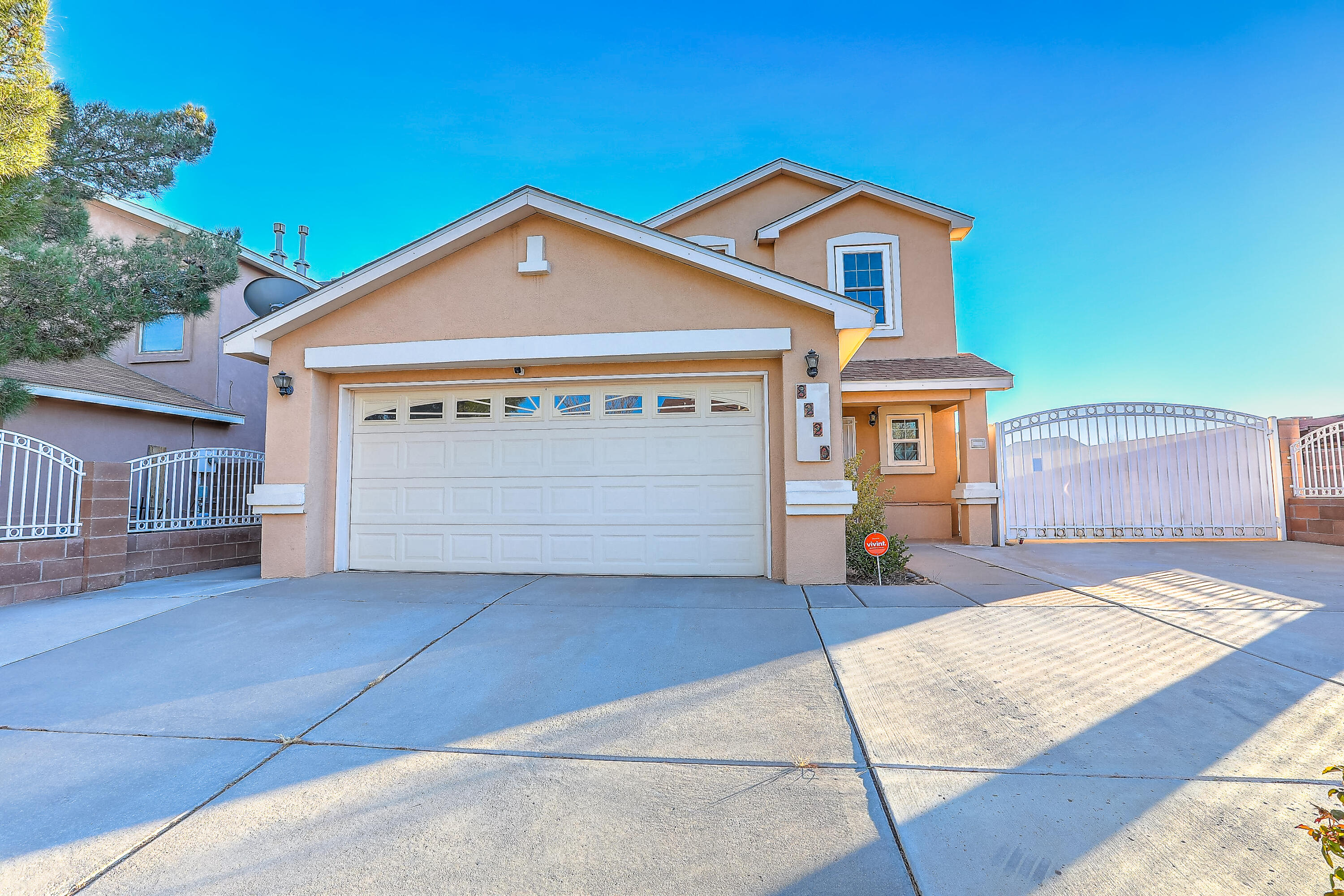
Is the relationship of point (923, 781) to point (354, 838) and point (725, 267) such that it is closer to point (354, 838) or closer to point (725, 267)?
point (354, 838)

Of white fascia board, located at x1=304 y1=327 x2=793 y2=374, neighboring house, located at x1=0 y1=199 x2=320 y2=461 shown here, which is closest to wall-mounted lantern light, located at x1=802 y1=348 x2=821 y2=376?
white fascia board, located at x1=304 y1=327 x2=793 y2=374

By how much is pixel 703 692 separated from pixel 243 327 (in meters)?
6.90

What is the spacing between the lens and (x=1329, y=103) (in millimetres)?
9258

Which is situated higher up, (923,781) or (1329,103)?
(1329,103)

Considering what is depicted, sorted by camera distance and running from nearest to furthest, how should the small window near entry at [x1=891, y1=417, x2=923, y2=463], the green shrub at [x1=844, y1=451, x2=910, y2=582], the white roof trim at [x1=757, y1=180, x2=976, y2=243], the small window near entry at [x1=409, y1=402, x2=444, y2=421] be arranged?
1. the green shrub at [x1=844, y1=451, x2=910, y2=582]
2. the small window near entry at [x1=409, y1=402, x2=444, y2=421]
3. the white roof trim at [x1=757, y1=180, x2=976, y2=243]
4. the small window near entry at [x1=891, y1=417, x2=923, y2=463]

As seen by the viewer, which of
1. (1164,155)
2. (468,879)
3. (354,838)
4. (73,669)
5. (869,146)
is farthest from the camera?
(869,146)

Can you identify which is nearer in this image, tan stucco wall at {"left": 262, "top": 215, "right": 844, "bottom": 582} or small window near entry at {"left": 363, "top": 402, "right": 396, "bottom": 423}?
tan stucco wall at {"left": 262, "top": 215, "right": 844, "bottom": 582}

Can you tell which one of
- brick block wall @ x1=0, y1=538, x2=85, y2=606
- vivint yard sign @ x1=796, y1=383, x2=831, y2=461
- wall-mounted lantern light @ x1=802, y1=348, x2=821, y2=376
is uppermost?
wall-mounted lantern light @ x1=802, y1=348, x2=821, y2=376

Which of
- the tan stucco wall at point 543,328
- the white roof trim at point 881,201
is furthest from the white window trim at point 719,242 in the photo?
the tan stucco wall at point 543,328

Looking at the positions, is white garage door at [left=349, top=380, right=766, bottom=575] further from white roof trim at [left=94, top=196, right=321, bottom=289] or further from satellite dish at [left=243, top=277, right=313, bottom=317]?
white roof trim at [left=94, top=196, right=321, bottom=289]

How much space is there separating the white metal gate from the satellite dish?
481 inches

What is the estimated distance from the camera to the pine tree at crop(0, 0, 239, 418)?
5.36 m

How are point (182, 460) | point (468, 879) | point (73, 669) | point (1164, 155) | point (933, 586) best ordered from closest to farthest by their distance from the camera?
1. point (468, 879)
2. point (73, 669)
3. point (933, 586)
4. point (182, 460)
5. point (1164, 155)

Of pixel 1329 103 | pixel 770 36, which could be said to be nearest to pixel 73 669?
pixel 770 36
